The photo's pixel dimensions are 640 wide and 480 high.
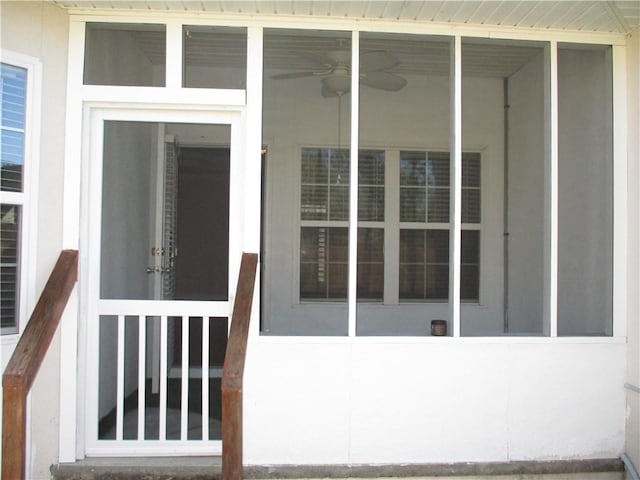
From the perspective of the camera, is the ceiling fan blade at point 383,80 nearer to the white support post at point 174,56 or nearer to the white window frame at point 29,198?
the white support post at point 174,56

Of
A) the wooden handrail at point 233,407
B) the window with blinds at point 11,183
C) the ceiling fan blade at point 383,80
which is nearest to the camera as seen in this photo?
the wooden handrail at point 233,407

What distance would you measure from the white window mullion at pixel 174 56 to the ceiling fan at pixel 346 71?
1136 mm

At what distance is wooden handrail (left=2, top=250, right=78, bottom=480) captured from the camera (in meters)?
1.88

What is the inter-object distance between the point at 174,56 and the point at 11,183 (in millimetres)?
985

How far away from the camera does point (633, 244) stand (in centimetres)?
261

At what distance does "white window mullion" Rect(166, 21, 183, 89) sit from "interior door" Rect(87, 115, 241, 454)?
0.23 m

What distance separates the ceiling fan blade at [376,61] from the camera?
131 inches

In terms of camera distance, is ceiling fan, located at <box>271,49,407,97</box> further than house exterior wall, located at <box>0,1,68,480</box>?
Yes

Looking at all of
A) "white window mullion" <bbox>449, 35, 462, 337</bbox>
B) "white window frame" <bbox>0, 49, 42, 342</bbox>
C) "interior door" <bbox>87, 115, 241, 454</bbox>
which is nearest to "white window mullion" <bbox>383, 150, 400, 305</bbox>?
"interior door" <bbox>87, 115, 241, 454</bbox>

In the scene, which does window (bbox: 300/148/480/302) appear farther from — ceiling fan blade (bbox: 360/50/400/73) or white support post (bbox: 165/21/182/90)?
white support post (bbox: 165/21/182/90)

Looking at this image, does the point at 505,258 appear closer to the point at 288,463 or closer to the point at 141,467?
the point at 288,463

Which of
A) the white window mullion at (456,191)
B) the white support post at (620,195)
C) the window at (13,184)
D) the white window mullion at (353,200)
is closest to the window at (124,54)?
the window at (13,184)

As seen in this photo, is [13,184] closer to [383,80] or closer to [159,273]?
[159,273]

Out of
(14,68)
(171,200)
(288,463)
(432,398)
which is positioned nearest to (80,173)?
(14,68)
